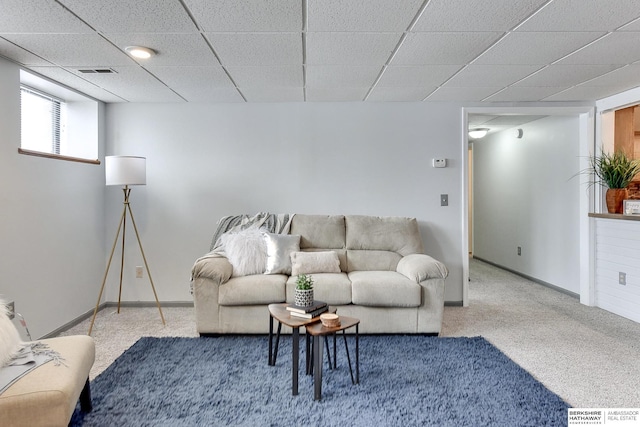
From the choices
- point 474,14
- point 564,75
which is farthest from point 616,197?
point 474,14

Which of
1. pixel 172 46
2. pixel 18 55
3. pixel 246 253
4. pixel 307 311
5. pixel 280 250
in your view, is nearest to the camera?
pixel 307 311

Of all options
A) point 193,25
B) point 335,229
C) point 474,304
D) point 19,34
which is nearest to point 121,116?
point 19,34

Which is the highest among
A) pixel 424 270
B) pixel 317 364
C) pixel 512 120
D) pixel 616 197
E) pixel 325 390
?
pixel 512 120

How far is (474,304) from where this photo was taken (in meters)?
4.10

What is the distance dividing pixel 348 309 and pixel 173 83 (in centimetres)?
259

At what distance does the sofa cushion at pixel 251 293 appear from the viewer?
3035 millimetres

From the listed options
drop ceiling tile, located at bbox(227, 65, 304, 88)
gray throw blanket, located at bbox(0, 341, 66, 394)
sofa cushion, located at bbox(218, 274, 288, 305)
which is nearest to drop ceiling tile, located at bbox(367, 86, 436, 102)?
drop ceiling tile, located at bbox(227, 65, 304, 88)

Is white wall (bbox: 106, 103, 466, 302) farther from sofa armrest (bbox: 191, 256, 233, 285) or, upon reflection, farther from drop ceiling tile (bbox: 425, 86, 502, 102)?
sofa armrest (bbox: 191, 256, 233, 285)

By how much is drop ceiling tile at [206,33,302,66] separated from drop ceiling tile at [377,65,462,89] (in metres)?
0.84

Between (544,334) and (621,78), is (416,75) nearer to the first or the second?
(621,78)

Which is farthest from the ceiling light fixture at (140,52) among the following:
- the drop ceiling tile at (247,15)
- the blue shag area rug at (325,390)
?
the blue shag area rug at (325,390)

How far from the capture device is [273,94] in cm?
373

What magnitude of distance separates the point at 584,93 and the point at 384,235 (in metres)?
2.50

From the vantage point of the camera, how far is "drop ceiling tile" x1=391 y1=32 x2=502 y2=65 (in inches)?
94.2
